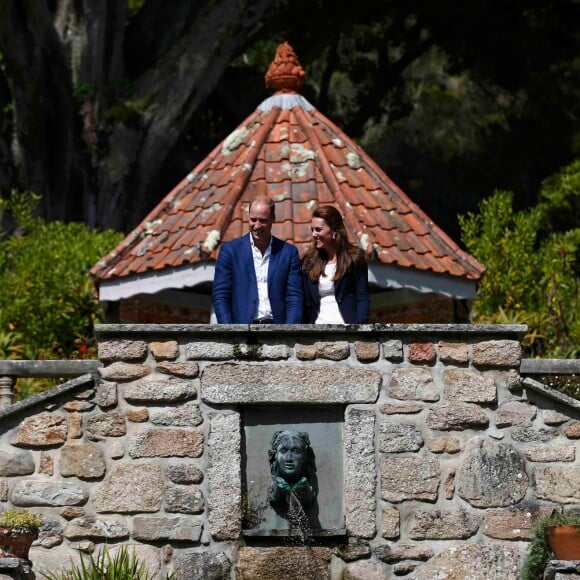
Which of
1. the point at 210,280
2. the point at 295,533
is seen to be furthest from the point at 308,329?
the point at 210,280

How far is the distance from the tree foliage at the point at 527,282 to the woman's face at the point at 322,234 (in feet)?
16.1

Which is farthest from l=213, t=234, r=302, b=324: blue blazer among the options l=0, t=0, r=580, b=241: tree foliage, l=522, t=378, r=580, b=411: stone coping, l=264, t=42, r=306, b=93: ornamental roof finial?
l=0, t=0, r=580, b=241: tree foliage

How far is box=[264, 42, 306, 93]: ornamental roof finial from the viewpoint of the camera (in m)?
12.5

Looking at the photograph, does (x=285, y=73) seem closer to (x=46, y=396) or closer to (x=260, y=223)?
(x=260, y=223)

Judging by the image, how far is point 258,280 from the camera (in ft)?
30.3

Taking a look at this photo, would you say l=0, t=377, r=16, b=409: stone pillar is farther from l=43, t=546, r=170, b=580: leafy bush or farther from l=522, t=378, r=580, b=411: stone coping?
l=522, t=378, r=580, b=411: stone coping

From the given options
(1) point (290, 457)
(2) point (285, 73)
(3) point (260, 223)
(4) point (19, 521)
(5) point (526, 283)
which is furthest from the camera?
(5) point (526, 283)

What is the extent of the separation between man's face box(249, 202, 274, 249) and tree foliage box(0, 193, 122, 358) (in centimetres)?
503

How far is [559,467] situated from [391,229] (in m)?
3.60

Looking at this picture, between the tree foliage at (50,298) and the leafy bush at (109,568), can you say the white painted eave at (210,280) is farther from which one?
the leafy bush at (109,568)

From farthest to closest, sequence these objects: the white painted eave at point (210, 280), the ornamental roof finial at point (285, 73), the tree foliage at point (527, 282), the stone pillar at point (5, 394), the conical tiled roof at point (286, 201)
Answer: the tree foliage at point (527, 282) < the ornamental roof finial at point (285, 73) < the conical tiled roof at point (286, 201) < the white painted eave at point (210, 280) < the stone pillar at point (5, 394)

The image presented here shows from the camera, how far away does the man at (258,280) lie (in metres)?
9.15

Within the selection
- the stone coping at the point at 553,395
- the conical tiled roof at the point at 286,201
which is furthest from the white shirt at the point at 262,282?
the conical tiled roof at the point at 286,201

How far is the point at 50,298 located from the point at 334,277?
219 inches
